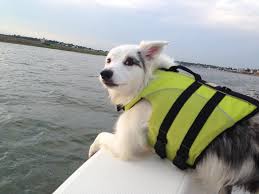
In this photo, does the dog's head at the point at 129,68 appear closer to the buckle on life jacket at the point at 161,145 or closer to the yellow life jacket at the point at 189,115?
the yellow life jacket at the point at 189,115

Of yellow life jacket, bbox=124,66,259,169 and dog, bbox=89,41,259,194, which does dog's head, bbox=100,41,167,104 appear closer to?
dog, bbox=89,41,259,194

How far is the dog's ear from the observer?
4512mm

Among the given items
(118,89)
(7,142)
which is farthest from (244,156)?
(7,142)

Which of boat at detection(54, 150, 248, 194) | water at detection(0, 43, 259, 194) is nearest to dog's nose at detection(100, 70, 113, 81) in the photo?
boat at detection(54, 150, 248, 194)

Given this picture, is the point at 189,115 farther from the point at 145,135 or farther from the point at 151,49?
the point at 151,49

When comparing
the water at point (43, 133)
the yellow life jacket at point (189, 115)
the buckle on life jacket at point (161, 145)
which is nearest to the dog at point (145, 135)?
the yellow life jacket at point (189, 115)

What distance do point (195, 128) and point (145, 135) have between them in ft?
2.27

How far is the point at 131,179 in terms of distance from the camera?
378 centimetres

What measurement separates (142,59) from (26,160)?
124 inches

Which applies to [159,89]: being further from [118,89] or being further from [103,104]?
[103,104]

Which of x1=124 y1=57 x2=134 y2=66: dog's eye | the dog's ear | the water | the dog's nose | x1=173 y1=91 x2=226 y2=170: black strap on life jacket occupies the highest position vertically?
the dog's ear

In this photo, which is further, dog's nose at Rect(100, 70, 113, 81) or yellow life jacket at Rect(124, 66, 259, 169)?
dog's nose at Rect(100, 70, 113, 81)

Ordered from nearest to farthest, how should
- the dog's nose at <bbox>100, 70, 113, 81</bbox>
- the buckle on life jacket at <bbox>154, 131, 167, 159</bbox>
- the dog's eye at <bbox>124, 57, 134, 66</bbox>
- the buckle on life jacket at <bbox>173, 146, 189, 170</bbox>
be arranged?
the buckle on life jacket at <bbox>173, 146, 189, 170</bbox>
the buckle on life jacket at <bbox>154, 131, 167, 159</bbox>
the dog's nose at <bbox>100, 70, 113, 81</bbox>
the dog's eye at <bbox>124, 57, 134, 66</bbox>

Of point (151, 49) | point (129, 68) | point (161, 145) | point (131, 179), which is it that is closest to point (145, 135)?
point (161, 145)
